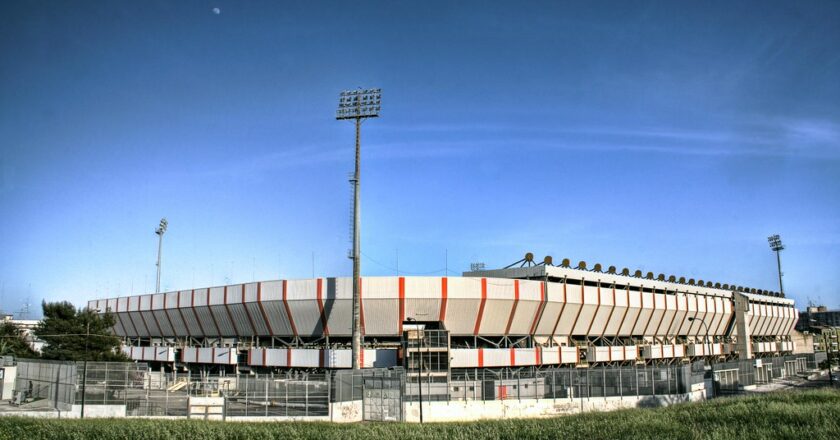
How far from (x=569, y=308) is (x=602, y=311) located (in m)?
7.32

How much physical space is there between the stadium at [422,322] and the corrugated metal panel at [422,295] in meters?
0.09

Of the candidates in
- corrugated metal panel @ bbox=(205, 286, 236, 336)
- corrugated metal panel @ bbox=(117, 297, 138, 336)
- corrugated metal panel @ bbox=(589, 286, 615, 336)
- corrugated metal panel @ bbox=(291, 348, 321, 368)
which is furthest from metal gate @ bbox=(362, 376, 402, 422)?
corrugated metal panel @ bbox=(117, 297, 138, 336)

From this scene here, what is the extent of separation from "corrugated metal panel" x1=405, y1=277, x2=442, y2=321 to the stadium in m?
0.09

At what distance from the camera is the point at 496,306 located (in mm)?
63969

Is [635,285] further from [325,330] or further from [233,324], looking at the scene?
[233,324]

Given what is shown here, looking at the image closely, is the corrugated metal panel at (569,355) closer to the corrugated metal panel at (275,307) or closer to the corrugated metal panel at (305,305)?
the corrugated metal panel at (305,305)

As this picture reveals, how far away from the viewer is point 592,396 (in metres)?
47.4

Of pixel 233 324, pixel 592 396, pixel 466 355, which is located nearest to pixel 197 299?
pixel 233 324

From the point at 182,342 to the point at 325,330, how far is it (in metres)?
27.2

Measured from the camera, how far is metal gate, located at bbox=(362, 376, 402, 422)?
1658 inches

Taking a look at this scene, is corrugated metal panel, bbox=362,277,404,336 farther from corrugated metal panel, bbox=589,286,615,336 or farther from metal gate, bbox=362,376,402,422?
corrugated metal panel, bbox=589,286,615,336

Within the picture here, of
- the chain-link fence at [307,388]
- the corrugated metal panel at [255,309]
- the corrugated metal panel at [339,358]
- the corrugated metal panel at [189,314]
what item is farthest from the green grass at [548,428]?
the corrugated metal panel at [189,314]

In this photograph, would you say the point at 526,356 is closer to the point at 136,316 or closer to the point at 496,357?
the point at 496,357

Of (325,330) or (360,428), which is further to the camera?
(325,330)
